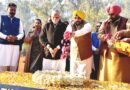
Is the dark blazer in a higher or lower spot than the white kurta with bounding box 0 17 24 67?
higher

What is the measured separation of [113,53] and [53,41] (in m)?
1.11

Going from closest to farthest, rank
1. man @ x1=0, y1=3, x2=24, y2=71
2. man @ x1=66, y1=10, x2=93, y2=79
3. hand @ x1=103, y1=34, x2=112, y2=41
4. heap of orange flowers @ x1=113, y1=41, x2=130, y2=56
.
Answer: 1. heap of orange flowers @ x1=113, y1=41, x2=130, y2=56
2. hand @ x1=103, y1=34, x2=112, y2=41
3. man @ x1=66, y1=10, x2=93, y2=79
4. man @ x1=0, y1=3, x2=24, y2=71

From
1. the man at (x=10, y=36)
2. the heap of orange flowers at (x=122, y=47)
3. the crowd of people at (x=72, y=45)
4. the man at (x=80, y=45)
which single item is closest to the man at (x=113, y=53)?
the crowd of people at (x=72, y=45)

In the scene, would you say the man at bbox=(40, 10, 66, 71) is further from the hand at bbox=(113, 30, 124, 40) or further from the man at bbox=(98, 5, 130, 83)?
the hand at bbox=(113, 30, 124, 40)

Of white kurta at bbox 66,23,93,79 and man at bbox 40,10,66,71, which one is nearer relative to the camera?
white kurta at bbox 66,23,93,79

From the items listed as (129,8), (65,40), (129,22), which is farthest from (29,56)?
(129,8)

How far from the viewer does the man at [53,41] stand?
656cm

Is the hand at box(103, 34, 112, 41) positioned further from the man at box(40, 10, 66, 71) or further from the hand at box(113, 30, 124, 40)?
the man at box(40, 10, 66, 71)

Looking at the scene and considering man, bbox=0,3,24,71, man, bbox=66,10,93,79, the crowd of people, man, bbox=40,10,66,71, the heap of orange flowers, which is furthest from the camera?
man, bbox=0,3,24,71

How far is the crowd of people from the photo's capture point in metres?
5.98

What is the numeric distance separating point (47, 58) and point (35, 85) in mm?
2350

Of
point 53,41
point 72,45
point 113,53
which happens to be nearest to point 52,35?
point 53,41

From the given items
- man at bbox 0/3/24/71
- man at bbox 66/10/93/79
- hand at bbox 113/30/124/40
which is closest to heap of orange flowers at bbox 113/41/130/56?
hand at bbox 113/30/124/40

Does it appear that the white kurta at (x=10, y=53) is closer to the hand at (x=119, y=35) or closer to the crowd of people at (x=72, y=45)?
the crowd of people at (x=72, y=45)
